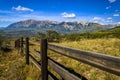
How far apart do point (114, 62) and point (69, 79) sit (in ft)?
5.95

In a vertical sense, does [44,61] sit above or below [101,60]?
below

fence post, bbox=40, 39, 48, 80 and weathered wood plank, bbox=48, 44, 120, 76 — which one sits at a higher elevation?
weathered wood plank, bbox=48, 44, 120, 76

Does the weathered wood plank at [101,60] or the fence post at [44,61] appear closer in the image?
the weathered wood plank at [101,60]

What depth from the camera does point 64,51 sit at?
4645 millimetres

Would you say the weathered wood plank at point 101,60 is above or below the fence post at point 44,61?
above

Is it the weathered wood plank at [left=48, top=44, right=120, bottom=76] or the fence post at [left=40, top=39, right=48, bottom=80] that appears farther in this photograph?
the fence post at [left=40, top=39, right=48, bottom=80]

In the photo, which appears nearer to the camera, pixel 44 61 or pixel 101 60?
pixel 101 60

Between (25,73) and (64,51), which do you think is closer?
(64,51)

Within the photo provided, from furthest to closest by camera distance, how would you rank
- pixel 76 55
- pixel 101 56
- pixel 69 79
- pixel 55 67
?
pixel 55 67 < pixel 69 79 < pixel 76 55 < pixel 101 56

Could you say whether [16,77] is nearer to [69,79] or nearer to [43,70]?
[43,70]

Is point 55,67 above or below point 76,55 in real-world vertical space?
below

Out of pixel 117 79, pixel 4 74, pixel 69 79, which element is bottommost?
pixel 4 74

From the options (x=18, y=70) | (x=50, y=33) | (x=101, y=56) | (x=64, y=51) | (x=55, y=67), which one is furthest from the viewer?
(x=50, y=33)

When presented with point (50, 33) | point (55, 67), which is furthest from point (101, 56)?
point (50, 33)
